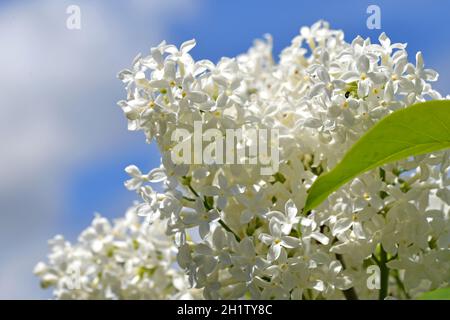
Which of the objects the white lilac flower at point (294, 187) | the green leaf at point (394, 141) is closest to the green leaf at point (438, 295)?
the green leaf at point (394, 141)

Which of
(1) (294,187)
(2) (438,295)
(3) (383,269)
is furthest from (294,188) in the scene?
(2) (438,295)

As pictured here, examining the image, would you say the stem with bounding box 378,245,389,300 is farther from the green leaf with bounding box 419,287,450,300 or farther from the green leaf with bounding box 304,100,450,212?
the green leaf with bounding box 419,287,450,300

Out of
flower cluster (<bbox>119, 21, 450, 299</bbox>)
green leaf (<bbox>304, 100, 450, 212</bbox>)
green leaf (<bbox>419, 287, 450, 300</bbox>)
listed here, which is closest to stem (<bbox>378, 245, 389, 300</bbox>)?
flower cluster (<bbox>119, 21, 450, 299</bbox>)

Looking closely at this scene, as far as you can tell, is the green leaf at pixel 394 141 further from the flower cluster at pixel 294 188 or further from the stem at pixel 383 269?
the stem at pixel 383 269

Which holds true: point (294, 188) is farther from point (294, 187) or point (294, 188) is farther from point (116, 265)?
point (116, 265)

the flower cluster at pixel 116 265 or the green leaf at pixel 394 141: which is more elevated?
the flower cluster at pixel 116 265

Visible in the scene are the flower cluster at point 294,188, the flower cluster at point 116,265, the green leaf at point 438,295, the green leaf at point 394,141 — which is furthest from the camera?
the flower cluster at point 116,265
